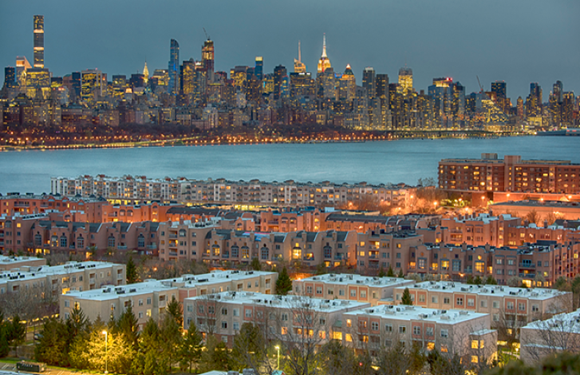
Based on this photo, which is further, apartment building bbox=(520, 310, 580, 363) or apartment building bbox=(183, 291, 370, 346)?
apartment building bbox=(183, 291, 370, 346)

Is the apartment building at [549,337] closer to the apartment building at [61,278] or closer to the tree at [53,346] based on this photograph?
the tree at [53,346]

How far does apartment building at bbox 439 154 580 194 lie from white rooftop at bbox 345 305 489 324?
24.9 m

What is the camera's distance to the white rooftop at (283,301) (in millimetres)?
10467

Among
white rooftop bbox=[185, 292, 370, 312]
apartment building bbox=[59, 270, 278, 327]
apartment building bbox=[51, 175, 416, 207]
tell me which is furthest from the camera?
apartment building bbox=[51, 175, 416, 207]

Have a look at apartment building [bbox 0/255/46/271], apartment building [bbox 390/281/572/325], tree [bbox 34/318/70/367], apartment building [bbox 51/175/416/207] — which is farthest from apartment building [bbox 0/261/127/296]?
apartment building [bbox 51/175/416/207]

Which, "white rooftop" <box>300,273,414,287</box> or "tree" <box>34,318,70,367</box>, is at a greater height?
"white rooftop" <box>300,273,414,287</box>

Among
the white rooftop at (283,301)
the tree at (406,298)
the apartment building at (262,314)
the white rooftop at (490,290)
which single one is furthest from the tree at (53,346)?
the white rooftop at (490,290)

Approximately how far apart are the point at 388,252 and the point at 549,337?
328 inches

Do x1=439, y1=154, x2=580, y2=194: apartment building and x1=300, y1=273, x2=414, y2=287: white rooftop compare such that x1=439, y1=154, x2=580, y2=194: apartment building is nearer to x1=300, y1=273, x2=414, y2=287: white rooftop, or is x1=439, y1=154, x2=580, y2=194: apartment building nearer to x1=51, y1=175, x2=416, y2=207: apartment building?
x1=51, y1=175, x2=416, y2=207: apartment building

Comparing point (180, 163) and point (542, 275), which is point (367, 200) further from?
point (180, 163)

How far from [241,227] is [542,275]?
7418 millimetres

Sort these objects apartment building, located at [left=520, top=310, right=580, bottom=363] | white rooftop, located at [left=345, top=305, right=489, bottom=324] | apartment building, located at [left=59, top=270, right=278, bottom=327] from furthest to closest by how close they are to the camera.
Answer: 1. apartment building, located at [left=59, top=270, right=278, bottom=327]
2. white rooftop, located at [left=345, top=305, right=489, bottom=324]
3. apartment building, located at [left=520, top=310, right=580, bottom=363]

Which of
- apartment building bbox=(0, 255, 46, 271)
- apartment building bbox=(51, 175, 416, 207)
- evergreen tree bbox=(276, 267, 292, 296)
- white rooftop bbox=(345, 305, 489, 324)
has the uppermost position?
apartment building bbox=(51, 175, 416, 207)

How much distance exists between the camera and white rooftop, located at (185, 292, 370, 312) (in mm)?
10467
